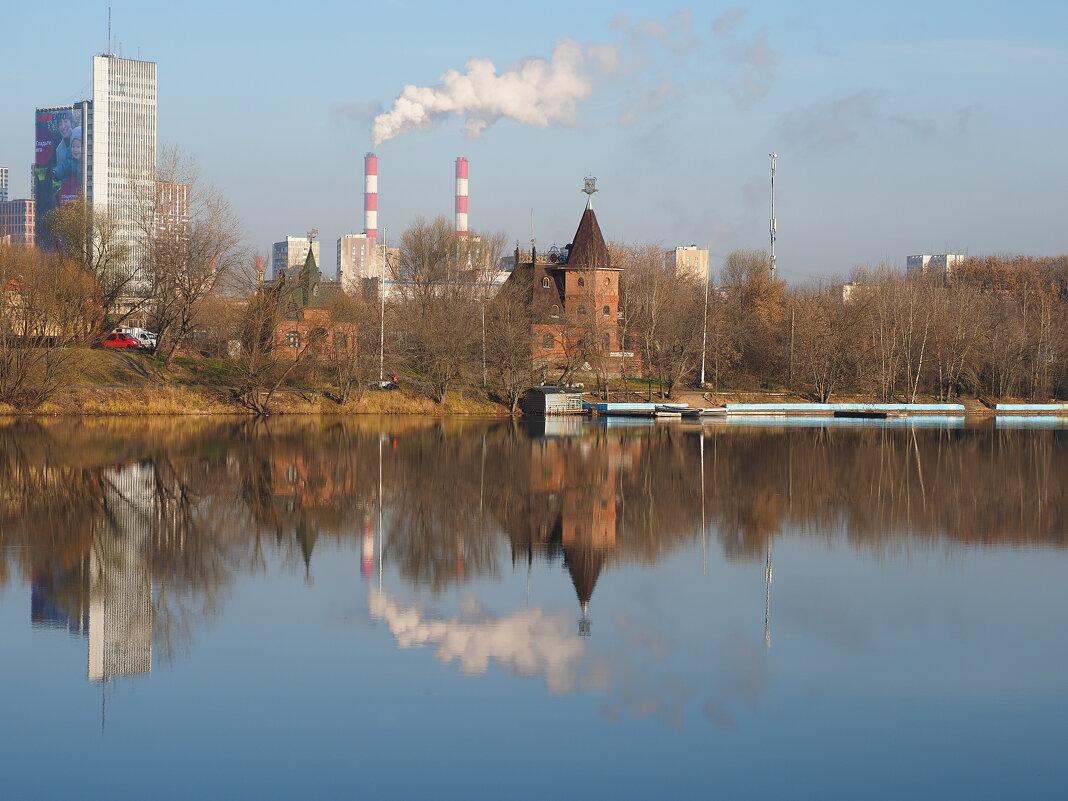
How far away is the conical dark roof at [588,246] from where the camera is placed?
213 ft

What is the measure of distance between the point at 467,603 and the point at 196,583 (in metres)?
3.45

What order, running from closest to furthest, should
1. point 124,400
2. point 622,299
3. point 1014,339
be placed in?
1. point 124,400
2. point 1014,339
3. point 622,299

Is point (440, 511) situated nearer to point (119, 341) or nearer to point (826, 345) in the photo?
point (119, 341)

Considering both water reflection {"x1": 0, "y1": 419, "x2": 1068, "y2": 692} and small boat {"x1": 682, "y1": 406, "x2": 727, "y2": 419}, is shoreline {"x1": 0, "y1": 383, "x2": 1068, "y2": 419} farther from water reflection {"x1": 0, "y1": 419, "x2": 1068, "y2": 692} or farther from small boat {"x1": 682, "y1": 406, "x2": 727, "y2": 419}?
water reflection {"x1": 0, "y1": 419, "x2": 1068, "y2": 692}

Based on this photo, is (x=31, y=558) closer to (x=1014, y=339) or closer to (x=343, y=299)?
(x=343, y=299)

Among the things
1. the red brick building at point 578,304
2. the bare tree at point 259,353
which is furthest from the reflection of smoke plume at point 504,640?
the red brick building at point 578,304

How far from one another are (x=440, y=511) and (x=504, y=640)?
8.76 m

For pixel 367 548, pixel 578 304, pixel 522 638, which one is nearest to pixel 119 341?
pixel 578 304

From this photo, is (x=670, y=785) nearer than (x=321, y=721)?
Yes

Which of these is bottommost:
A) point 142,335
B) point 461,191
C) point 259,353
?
point 259,353

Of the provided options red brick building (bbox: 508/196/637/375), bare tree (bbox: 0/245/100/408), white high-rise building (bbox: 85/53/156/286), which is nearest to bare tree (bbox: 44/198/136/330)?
bare tree (bbox: 0/245/100/408)

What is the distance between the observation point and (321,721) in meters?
9.43


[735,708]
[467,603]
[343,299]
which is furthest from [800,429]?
[735,708]

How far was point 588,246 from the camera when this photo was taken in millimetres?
65375
